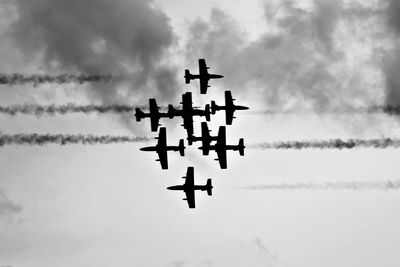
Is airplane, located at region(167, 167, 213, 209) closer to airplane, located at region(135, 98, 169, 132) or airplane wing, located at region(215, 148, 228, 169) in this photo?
airplane wing, located at region(215, 148, 228, 169)

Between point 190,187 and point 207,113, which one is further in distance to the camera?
point 190,187

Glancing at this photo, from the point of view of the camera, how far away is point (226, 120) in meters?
134

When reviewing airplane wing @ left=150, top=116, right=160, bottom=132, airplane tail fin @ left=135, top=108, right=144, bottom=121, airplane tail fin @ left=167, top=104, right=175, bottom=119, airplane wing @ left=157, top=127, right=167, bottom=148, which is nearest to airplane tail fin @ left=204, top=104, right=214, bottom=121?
airplane tail fin @ left=167, top=104, right=175, bottom=119

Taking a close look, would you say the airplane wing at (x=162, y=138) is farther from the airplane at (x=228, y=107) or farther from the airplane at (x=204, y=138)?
the airplane at (x=228, y=107)

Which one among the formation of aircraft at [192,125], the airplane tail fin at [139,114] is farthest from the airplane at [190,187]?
the airplane tail fin at [139,114]

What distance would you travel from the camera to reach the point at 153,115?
430 feet

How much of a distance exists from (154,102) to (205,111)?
6.87m

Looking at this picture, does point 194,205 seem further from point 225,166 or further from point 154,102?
point 154,102

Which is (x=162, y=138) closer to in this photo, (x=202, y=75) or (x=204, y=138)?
(x=204, y=138)

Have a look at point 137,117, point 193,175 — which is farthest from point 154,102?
point 193,175

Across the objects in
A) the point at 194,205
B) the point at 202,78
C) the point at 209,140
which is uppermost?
the point at 202,78

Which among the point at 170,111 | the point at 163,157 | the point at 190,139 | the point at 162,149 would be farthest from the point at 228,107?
the point at 163,157

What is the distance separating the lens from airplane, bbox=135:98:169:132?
131 metres

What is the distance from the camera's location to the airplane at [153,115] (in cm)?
13100
